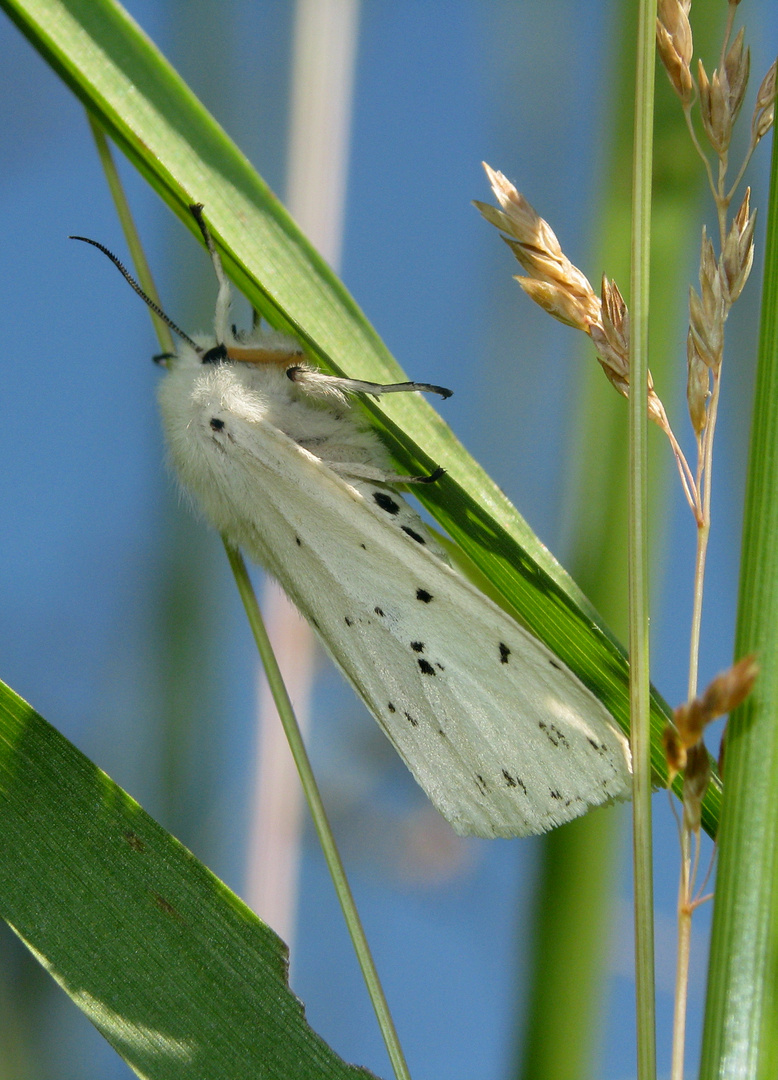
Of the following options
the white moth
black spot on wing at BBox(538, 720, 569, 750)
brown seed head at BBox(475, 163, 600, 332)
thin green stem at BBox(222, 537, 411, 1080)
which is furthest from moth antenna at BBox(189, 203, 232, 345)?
black spot on wing at BBox(538, 720, 569, 750)

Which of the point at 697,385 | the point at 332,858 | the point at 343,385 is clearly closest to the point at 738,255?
the point at 697,385

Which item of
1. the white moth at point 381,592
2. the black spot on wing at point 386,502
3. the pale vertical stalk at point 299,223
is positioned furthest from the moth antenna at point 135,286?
the pale vertical stalk at point 299,223

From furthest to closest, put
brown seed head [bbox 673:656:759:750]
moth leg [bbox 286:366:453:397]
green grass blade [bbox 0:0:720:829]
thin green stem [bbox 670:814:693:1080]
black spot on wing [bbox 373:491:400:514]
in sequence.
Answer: black spot on wing [bbox 373:491:400:514]
moth leg [bbox 286:366:453:397]
green grass blade [bbox 0:0:720:829]
thin green stem [bbox 670:814:693:1080]
brown seed head [bbox 673:656:759:750]

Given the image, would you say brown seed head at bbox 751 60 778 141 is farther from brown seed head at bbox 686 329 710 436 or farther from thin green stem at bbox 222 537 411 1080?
thin green stem at bbox 222 537 411 1080

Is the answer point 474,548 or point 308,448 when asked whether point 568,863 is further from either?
point 308,448

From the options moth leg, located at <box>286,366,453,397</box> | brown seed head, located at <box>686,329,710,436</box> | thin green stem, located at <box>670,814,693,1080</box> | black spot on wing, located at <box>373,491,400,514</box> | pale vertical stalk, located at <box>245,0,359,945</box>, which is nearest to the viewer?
thin green stem, located at <box>670,814,693,1080</box>

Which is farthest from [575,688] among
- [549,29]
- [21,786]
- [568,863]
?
[549,29]

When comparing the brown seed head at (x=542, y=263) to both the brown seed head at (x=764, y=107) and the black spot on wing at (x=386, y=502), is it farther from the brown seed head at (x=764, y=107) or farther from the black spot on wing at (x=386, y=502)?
the black spot on wing at (x=386, y=502)
